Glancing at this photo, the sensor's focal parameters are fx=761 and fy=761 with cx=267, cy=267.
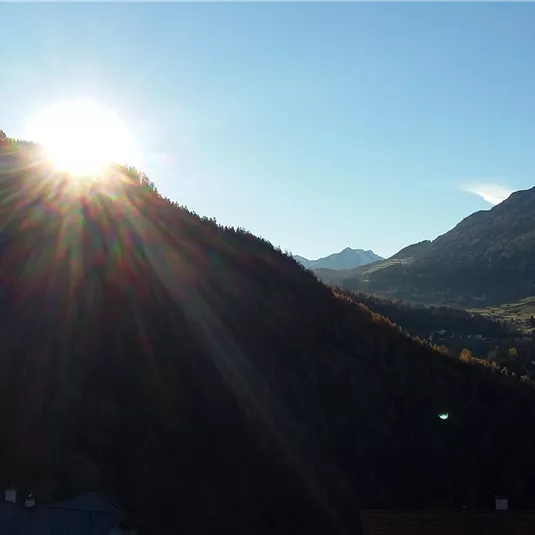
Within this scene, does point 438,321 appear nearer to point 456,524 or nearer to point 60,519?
point 456,524

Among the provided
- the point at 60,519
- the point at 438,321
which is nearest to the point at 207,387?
Answer: the point at 60,519

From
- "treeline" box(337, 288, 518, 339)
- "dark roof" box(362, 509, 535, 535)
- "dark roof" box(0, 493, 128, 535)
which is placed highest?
"treeline" box(337, 288, 518, 339)

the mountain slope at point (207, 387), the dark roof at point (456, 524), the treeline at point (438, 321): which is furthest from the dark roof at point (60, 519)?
the treeline at point (438, 321)

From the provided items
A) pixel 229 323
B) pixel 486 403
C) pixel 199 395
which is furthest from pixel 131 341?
pixel 486 403

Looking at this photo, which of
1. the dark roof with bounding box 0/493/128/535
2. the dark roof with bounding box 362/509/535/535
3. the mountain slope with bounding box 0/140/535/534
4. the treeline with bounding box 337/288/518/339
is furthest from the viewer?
the treeline with bounding box 337/288/518/339

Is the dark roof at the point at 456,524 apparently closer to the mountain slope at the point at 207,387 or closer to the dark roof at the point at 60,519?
the dark roof at the point at 60,519

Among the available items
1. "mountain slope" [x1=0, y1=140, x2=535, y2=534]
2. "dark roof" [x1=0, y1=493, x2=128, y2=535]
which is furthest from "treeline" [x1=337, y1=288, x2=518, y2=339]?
"dark roof" [x1=0, y1=493, x2=128, y2=535]

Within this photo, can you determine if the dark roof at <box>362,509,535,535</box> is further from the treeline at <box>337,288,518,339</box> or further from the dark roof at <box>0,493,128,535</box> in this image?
the treeline at <box>337,288,518,339</box>
